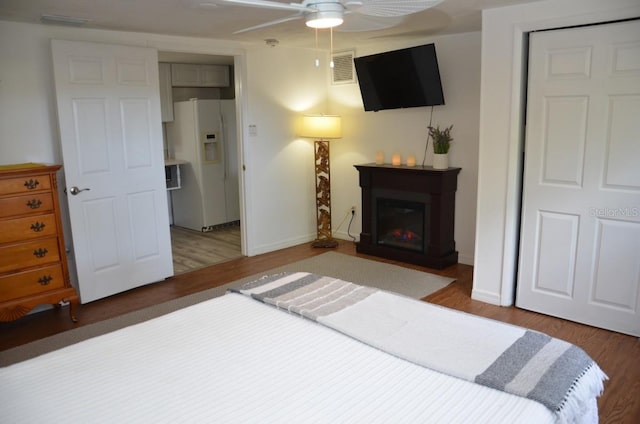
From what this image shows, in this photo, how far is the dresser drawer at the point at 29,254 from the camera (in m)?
3.29

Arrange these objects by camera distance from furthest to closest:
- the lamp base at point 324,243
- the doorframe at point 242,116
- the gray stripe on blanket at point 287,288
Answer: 1. the lamp base at point 324,243
2. the doorframe at point 242,116
3. the gray stripe on blanket at point 287,288

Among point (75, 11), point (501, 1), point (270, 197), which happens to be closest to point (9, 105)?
point (75, 11)

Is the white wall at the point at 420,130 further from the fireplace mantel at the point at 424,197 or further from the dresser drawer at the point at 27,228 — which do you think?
the dresser drawer at the point at 27,228

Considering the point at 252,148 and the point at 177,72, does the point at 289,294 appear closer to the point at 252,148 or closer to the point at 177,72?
the point at 252,148

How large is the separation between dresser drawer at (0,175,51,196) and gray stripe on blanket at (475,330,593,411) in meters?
3.15

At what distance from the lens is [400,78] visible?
15.5ft

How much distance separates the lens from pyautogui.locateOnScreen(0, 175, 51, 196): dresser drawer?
325 cm

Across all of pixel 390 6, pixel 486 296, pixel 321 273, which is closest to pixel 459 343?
pixel 390 6

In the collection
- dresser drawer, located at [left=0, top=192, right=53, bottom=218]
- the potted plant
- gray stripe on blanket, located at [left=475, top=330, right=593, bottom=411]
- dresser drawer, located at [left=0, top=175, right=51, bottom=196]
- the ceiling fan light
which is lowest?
A: gray stripe on blanket, located at [left=475, top=330, right=593, bottom=411]

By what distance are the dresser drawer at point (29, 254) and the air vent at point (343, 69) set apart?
134 inches

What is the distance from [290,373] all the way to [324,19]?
4.13 feet

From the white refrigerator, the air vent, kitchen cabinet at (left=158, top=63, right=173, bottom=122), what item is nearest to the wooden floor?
the white refrigerator

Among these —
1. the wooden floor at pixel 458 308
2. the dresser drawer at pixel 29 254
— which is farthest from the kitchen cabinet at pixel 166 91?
the dresser drawer at pixel 29 254

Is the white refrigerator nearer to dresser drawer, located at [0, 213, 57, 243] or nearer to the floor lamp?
the floor lamp
